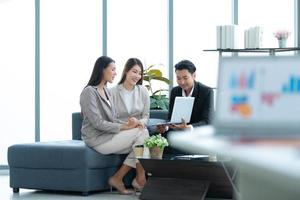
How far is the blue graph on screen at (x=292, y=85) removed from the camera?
1420mm

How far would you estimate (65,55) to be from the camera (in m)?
7.10

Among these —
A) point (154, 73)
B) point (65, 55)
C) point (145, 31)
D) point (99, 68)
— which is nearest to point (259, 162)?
point (99, 68)

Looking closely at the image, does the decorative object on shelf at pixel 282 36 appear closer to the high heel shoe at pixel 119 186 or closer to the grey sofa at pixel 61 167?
the grey sofa at pixel 61 167

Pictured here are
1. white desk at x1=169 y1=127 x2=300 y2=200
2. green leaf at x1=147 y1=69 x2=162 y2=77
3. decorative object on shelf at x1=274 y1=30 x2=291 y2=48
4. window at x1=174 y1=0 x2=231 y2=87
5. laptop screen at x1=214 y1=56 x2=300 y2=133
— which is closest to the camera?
white desk at x1=169 y1=127 x2=300 y2=200

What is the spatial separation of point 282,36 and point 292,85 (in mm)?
5030

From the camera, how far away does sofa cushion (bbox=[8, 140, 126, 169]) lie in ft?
16.7

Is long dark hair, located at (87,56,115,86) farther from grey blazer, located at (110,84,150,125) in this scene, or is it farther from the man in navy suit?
the man in navy suit

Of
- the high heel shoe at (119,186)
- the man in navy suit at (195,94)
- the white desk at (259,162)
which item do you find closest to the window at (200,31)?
the man in navy suit at (195,94)

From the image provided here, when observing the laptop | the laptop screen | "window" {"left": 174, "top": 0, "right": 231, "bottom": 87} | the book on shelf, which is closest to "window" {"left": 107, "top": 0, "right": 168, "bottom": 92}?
"window" {"left": 174, "top": 0, "right": 231, "bottom": 87}

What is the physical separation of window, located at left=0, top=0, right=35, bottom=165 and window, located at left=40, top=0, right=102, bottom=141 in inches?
5.2

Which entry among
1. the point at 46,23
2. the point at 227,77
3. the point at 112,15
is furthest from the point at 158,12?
the point at 227,77

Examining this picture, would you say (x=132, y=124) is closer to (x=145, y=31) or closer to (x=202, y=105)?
(x=202, y=105)

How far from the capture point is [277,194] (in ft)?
4.57

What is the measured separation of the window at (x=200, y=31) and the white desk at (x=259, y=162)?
540 centimetres
